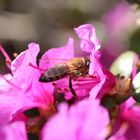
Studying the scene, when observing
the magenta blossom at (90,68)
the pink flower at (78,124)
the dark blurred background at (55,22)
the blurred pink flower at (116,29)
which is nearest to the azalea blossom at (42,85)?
the magenta blossom at (90,68)

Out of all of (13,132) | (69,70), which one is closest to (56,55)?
(69,70)

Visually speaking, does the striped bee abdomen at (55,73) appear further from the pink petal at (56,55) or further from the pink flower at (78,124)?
the pink flower at (78,124)

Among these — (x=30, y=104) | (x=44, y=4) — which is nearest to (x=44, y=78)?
(x=30, y=104)

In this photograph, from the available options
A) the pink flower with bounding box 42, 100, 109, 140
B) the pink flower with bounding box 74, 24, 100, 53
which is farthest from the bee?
the pink flower with bounding box 42, 100, 109, 140

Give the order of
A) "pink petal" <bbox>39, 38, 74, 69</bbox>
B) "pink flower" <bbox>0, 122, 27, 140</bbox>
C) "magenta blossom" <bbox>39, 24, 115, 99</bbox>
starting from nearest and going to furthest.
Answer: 1. "pink flower" <bbox>0, 122, 27, 140</bbox>
2. "magenta blossom" <bbox>39, 24, 115, 99</bbox>
3. "pink petal" <bbox>39, 38, 74, 69</bbox>

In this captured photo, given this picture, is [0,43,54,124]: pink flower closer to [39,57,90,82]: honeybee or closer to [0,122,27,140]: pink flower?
[39,57,90,82]: honeybee

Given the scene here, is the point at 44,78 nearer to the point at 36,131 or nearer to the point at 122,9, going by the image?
the point at 36,131

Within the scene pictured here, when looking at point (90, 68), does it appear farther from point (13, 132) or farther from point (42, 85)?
point (13, 132)
